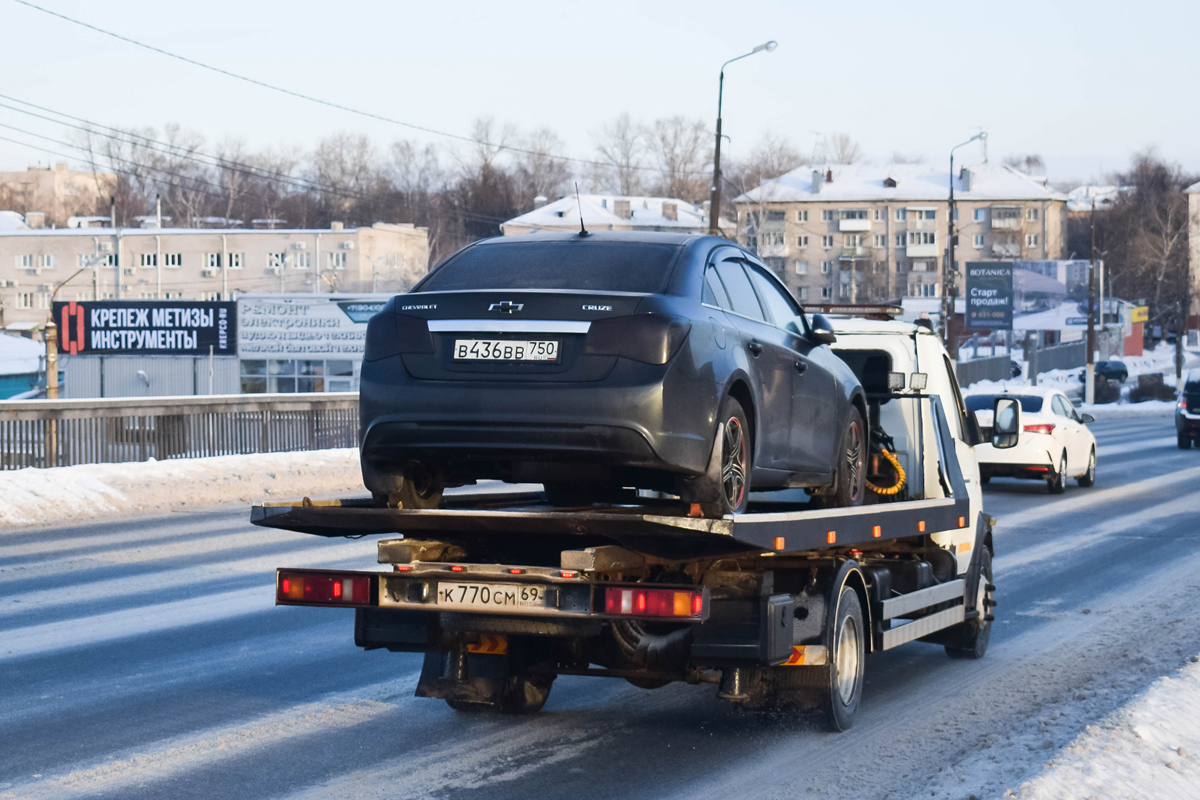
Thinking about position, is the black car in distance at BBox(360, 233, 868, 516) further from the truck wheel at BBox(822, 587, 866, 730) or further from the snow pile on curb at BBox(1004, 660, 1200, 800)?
the snow pile on curb at BBox(1004, 660, 1200, 800)

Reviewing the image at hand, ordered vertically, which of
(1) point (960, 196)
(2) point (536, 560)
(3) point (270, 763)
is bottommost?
(3) point (270, 763)

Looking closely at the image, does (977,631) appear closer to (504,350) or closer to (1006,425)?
(1006,425)

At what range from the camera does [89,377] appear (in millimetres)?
49531

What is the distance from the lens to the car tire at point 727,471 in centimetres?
596

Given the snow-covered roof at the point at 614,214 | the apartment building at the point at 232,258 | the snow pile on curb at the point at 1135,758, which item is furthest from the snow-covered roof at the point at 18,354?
the snow pile on curb at the point at 1135,758

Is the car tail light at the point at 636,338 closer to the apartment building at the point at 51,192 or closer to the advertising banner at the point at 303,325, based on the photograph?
the advertising banner at the point at 303,325

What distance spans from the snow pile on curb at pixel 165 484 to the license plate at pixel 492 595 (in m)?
11.5

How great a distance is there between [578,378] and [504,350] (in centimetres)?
34

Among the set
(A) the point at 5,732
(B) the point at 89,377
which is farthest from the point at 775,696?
(B) the point at 89,377

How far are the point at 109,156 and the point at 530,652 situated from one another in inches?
4532

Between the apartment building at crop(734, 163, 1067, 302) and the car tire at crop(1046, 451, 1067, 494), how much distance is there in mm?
94701

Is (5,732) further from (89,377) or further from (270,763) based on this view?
(89,377)

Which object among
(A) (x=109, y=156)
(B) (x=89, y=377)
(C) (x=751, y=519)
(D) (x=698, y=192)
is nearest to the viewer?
(C) (x=751, y=519)

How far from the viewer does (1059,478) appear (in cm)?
2173
